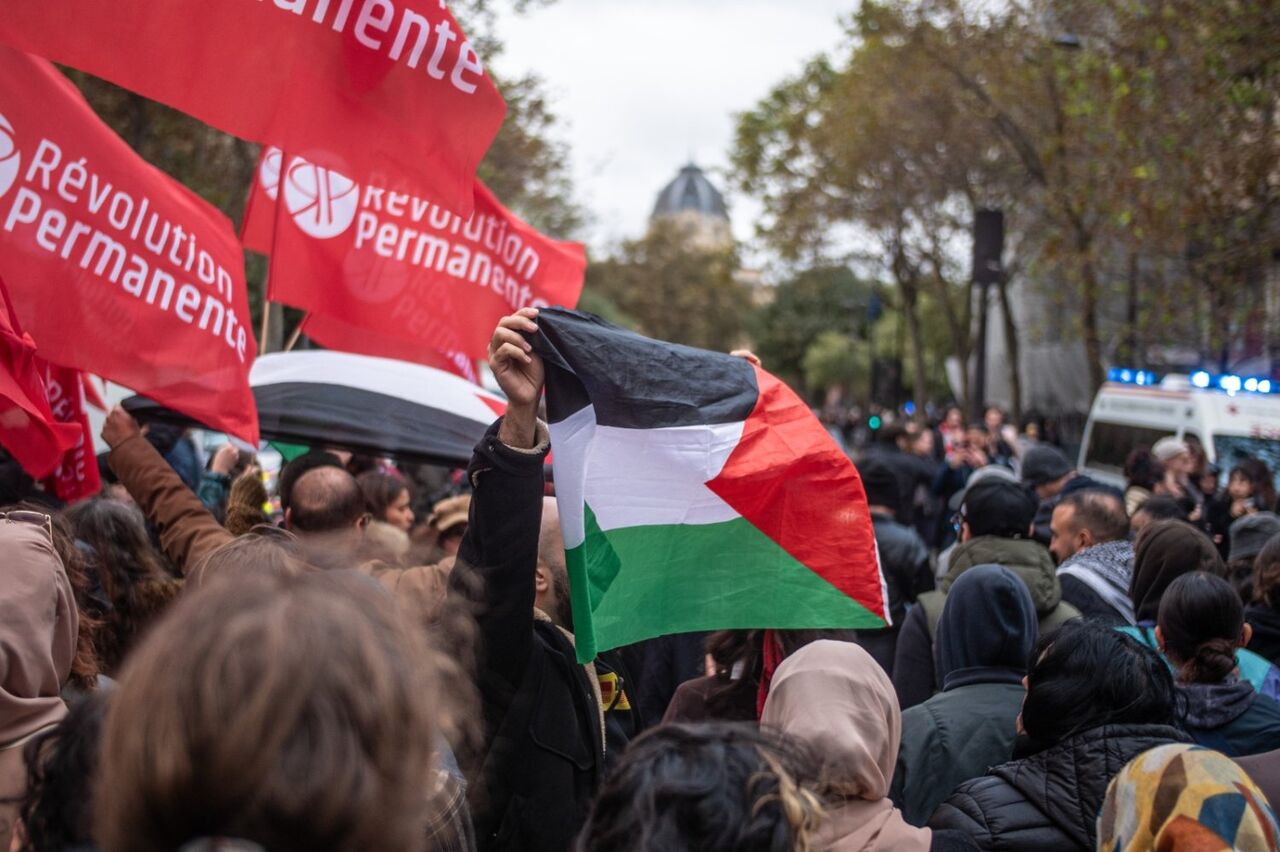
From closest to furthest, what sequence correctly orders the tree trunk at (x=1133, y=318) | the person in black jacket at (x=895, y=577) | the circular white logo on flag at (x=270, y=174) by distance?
the person in black jacket at (x=895, y=577), the circular white logo on flag at (x=270, y=174), the tree trunk at (x=1133, y=318)

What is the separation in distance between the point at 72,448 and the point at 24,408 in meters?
1.08

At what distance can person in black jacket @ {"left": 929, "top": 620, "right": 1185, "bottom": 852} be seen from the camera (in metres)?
3.07

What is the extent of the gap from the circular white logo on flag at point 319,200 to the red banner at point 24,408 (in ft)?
5.18

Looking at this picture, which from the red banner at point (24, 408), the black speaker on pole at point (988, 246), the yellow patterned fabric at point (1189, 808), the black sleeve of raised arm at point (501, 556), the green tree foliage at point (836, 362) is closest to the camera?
the yellow patterned fabric at point (1189, 808)

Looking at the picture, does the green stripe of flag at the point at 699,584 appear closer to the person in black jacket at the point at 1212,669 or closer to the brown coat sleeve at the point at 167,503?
the person in black jacket at the point at 1212,669

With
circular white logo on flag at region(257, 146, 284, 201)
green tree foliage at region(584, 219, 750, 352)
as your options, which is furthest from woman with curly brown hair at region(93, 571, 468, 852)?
green tree foliage at region(584, 219, 750, 352)

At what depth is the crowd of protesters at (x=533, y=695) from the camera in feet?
5.07

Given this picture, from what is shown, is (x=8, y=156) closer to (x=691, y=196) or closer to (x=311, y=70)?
(x=311, y=70)

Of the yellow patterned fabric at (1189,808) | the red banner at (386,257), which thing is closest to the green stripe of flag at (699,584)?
the yellow patterned fabric at (1189,808)

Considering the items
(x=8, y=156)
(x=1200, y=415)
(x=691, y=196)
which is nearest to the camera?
(x=8, y=156)

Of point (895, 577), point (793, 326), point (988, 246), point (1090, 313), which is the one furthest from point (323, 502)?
point (793, 326)

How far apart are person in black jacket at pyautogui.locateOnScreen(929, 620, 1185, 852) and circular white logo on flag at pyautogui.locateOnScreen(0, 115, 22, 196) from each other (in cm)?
343

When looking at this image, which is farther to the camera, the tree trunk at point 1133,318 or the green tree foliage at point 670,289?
the green tree foliage at point 670,289

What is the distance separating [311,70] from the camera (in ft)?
15.8
